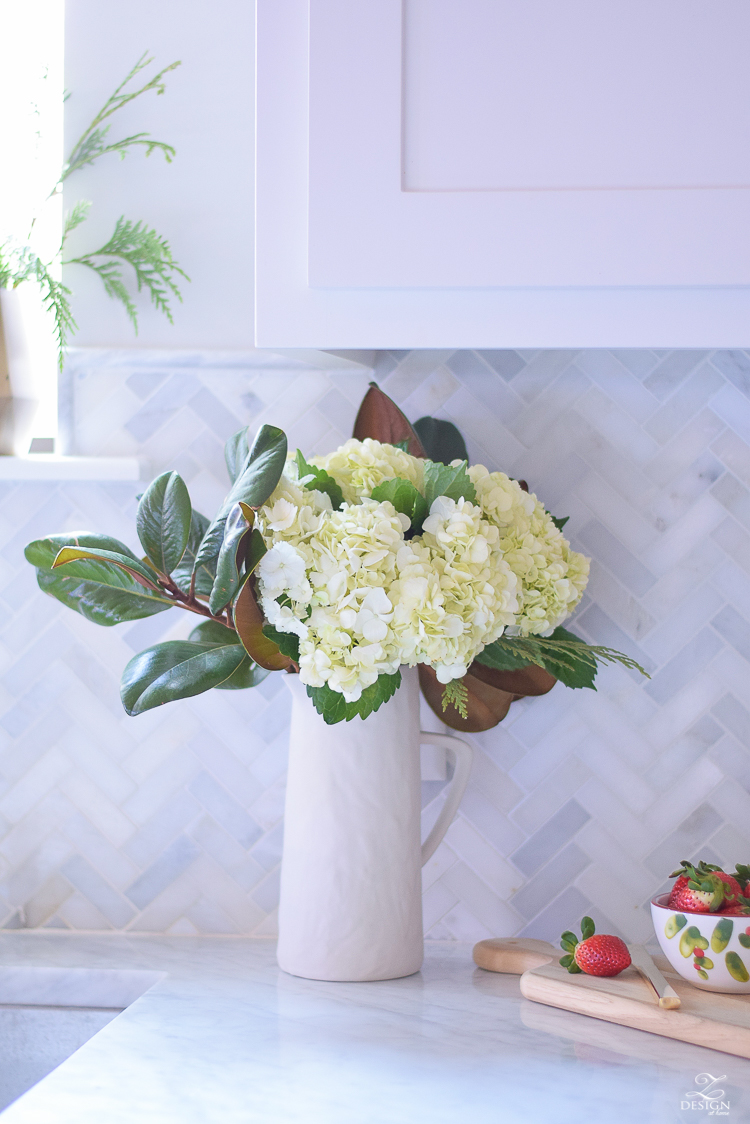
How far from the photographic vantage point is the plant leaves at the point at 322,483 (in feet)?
3.00

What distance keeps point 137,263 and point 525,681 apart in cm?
68

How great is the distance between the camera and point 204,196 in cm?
118

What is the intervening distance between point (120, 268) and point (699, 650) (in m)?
0.84

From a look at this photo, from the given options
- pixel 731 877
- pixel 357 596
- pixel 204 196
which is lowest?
pixel 731 877

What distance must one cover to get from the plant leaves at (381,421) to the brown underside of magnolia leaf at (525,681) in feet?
0.87

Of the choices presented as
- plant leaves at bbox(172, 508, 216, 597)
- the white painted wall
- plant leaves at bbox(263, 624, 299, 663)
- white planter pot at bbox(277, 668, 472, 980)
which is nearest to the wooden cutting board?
white planter pot at bbox(277, 668, 472, 980)

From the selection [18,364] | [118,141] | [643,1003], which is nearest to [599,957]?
[643,1003]

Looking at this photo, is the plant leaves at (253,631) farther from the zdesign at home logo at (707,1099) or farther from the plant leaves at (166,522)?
the zdesign at home logo at (707,1099)

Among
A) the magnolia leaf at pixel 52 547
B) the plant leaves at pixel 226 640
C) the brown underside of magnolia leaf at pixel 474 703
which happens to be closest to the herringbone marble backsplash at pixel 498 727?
the brown underside of magnolia leaf at pixel 474 703

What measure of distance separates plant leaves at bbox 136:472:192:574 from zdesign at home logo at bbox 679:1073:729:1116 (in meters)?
0.61

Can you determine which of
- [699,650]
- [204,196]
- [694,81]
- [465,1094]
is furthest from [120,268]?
[465,1094]

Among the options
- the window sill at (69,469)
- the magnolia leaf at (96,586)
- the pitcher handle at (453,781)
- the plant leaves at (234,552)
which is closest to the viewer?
the plant leaves at (234,552)

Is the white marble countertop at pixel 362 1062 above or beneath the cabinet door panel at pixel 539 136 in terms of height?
beneath

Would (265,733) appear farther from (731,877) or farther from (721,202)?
(721,202)
